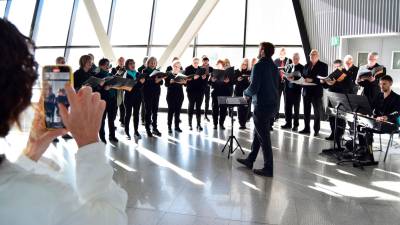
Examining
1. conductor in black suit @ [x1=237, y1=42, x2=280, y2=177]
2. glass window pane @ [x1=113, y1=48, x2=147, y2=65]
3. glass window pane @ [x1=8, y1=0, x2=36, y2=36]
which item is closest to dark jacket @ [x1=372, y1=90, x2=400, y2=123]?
conductor in black suit @ [x1=237, y1=42, x2=280, y2=177]

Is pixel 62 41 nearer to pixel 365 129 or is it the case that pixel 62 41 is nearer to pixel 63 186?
pixel 365 129

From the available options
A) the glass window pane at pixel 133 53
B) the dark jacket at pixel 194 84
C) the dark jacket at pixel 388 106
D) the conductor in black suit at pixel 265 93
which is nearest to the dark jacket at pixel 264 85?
the conductor in black suit at pixel 265 93

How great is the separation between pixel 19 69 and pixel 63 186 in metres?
0.24

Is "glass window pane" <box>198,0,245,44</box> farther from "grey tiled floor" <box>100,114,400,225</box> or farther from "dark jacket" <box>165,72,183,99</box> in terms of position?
"grey tiled floor" <box>100,114,400,225</box>

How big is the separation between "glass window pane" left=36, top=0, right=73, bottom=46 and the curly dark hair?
37.4ft

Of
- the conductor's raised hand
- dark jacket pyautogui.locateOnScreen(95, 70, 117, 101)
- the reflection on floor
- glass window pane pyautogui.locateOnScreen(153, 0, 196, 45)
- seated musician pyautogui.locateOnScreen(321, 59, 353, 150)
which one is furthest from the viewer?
glass window pane pyautogui.locateOnScreen(153, 0, 196, 45)

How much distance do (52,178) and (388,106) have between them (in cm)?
559

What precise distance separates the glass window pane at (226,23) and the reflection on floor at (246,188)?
4724 mm

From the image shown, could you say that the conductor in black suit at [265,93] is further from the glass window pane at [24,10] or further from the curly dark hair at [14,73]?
the glass window pane at [24,10]

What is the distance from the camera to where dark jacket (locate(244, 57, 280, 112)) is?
454 centimetres

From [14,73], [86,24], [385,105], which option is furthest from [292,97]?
[14,73]

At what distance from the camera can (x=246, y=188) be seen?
416 cm

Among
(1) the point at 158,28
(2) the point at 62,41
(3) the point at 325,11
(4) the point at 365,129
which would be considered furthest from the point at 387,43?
(2) the point at 62,41

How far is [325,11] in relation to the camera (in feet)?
31.2
